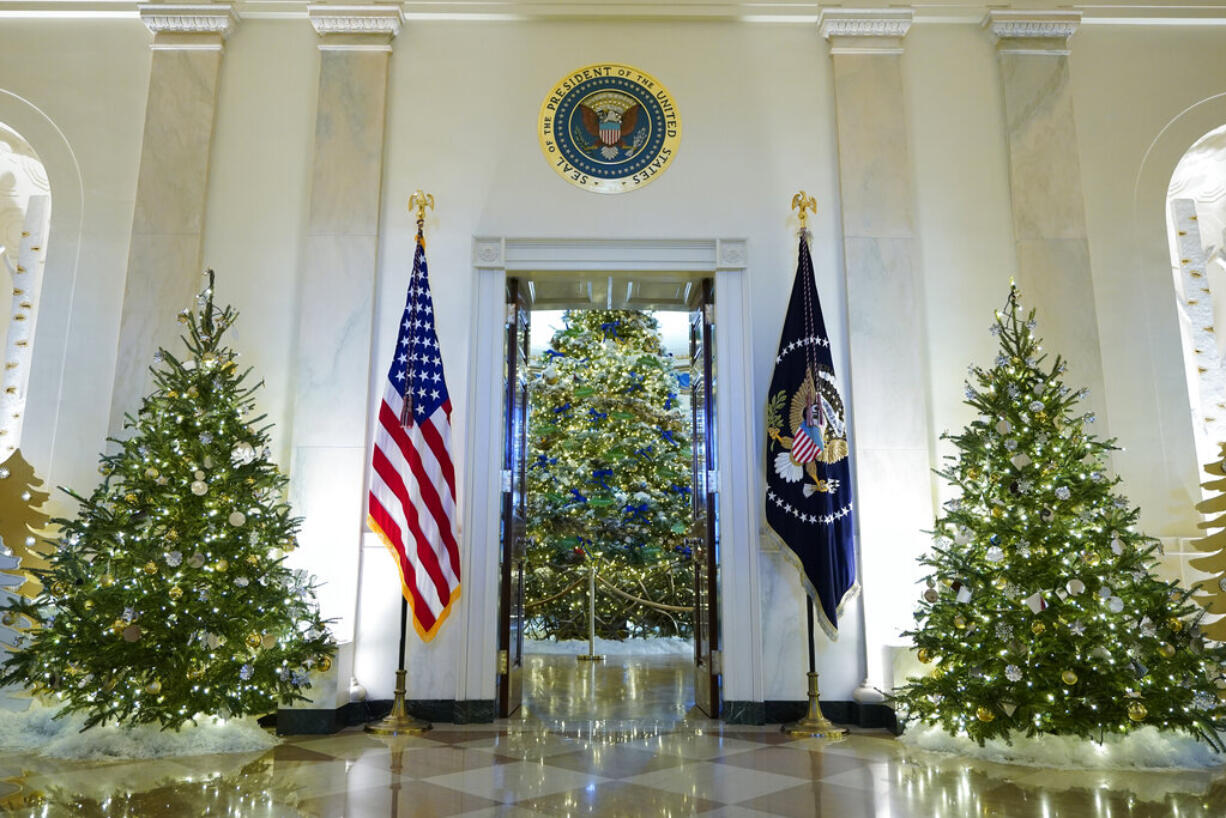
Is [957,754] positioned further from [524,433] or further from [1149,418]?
[524,433]

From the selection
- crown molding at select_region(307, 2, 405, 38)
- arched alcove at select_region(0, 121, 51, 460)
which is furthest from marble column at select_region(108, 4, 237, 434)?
arched alcove at select_region(0, 121, 51, 460)

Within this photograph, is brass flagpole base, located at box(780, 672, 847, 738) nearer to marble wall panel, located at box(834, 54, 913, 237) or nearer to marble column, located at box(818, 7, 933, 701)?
marble column, located at box(818, 7, 933, 701)

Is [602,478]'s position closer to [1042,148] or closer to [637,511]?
[637,511]

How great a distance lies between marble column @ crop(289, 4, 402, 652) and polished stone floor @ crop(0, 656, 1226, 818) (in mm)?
1387

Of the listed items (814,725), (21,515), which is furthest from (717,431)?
(21,515)

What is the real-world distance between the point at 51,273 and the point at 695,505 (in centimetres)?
526

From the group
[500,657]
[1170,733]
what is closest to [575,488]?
[500,657]

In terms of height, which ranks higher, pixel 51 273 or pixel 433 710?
pixel 51 273

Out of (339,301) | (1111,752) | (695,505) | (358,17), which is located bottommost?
(1111,752)

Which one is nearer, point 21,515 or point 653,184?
point 21,515

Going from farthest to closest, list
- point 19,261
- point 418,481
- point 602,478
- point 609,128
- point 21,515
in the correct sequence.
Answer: point 602,478 < point 19,261 < point 609,128 < point 21,515 < point 418,481

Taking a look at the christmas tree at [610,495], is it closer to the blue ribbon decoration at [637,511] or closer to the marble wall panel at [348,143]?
the blue ribbon decoration at [637,511]

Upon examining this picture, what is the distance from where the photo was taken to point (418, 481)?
582 cm

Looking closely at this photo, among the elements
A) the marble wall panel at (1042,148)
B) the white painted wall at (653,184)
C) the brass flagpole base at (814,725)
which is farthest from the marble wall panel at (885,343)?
the brass flagpole base at (814,725)
